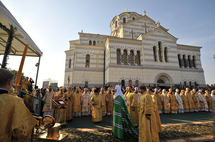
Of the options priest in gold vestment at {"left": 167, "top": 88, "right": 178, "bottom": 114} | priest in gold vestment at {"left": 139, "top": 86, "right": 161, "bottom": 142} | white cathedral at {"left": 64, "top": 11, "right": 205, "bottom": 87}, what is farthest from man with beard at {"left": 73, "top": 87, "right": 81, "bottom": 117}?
white cathedral at {"left": 64, "top": 11, "right": 205, "bottom": 87}

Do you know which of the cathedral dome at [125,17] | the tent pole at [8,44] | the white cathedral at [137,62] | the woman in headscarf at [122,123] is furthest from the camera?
the cathedral dome at [125,17]

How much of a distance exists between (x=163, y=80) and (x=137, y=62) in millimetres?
5932

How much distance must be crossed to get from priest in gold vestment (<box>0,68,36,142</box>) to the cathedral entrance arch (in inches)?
731

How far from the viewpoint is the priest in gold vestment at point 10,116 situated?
143 cm

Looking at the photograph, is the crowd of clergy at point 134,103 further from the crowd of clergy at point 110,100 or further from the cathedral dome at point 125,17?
the cathedral dome at point 125,17

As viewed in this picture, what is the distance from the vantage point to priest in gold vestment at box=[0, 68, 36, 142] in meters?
1.43

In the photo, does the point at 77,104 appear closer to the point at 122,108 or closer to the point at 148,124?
the point at 122,108

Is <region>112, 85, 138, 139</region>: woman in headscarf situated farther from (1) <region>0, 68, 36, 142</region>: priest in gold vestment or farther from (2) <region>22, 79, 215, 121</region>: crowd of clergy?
(1) <region>0, 68, 36, 142</region>: priest in gold vestment

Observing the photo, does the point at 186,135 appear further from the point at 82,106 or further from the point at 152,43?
the point at 152,43

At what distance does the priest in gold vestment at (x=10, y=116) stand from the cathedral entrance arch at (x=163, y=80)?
731 inches

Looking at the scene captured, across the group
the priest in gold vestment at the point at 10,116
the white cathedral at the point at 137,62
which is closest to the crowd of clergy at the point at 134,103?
the priest in gold vestment at the point at 10,116

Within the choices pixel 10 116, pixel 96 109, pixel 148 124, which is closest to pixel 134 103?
pixel 148 124

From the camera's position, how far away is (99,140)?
12.1 feet

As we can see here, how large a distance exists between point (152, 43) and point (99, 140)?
18800 mm
